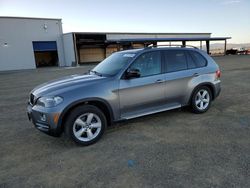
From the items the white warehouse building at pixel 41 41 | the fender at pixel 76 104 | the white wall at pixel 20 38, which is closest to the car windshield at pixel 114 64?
the fender at pixel 76 104

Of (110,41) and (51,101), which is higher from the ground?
(110,41)

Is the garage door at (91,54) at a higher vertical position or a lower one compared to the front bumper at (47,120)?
higher

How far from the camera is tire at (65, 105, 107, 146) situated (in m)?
3.88

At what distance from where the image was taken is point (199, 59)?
18.2 ft

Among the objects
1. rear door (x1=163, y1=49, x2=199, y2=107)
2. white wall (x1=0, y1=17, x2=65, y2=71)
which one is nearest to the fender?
rear door (x1=163, y1=49, x2=199, y2=107)

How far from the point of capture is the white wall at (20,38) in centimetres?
2903

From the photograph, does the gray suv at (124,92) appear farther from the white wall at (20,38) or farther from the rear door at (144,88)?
the white wall at (20,38)

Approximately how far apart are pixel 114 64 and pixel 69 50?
30014 mm

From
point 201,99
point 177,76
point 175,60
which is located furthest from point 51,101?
point 201,99

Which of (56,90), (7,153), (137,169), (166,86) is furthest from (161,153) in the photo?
(7,153)

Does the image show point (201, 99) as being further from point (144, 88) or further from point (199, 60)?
point (144, 88)

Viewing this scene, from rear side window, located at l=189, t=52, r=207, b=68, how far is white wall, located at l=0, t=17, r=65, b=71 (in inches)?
1177

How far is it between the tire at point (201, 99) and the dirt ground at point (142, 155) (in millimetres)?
244

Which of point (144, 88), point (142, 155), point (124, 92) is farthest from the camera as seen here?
point (144, 88)
